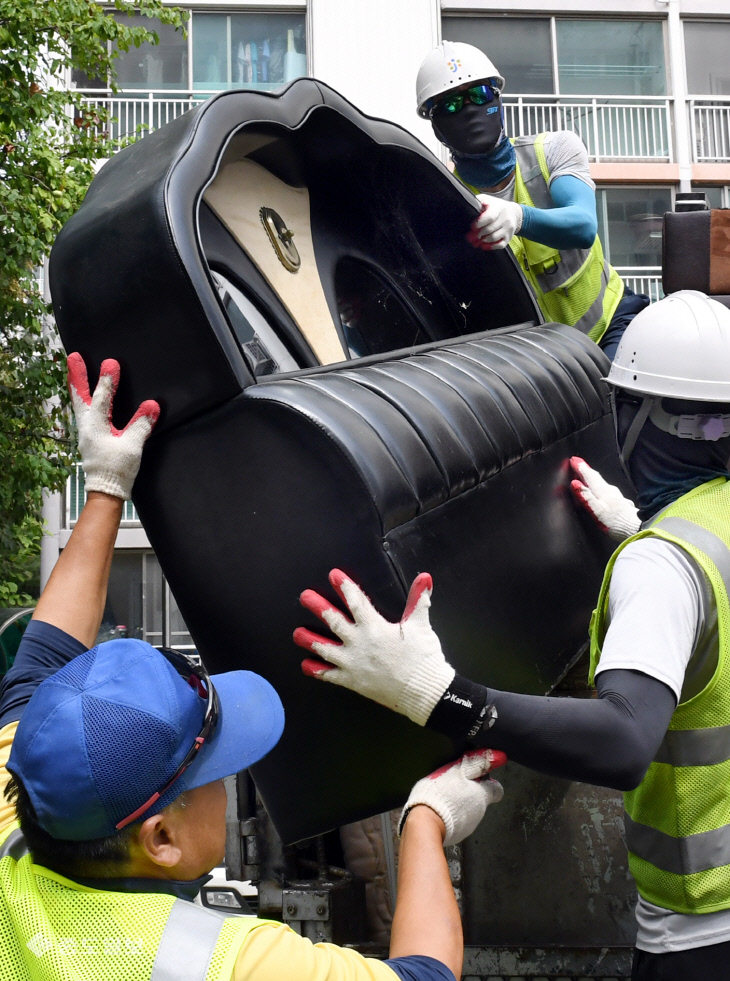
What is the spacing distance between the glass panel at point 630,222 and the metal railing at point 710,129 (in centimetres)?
102

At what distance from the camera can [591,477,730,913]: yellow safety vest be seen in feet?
5.79

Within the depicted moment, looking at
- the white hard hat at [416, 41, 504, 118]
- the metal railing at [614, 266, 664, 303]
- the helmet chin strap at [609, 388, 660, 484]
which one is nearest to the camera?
the helmet chin strap at [609, 388, 660, 484]

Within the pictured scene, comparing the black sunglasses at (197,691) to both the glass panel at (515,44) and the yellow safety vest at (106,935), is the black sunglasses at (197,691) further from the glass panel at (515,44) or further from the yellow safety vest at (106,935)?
the glass panel at (515,44)

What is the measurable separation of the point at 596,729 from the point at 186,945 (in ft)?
2.25

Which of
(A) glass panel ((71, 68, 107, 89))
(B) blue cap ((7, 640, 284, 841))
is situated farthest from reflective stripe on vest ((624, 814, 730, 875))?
(A) glass panel ((71, 68, 107, 89))

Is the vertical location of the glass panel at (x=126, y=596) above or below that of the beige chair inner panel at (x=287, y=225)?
below

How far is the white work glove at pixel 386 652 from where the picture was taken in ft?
5.54

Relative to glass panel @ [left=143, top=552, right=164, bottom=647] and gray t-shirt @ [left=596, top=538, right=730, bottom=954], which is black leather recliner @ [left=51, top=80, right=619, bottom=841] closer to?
gray t-shirt @ [left=596, top=538, right=730, bottom=954]

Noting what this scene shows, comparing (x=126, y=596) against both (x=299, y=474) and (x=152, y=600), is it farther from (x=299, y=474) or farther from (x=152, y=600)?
(x=299, y=474)

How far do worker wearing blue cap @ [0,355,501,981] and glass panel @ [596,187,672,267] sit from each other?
13077 millimetres

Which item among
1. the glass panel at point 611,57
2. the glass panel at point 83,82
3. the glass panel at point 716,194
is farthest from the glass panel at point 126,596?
the glass panel at point 716,194

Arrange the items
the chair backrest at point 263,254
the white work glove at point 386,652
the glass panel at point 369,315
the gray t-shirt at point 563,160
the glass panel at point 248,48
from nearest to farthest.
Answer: the white work glove at point 386,652, the chair backrest at point 263,254, the glass panel at point 369,315, the gray t-shirt at point 563,160, the glass panel at point 248,48

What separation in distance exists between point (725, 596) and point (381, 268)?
1.88 meters

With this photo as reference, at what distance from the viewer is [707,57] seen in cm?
1423
